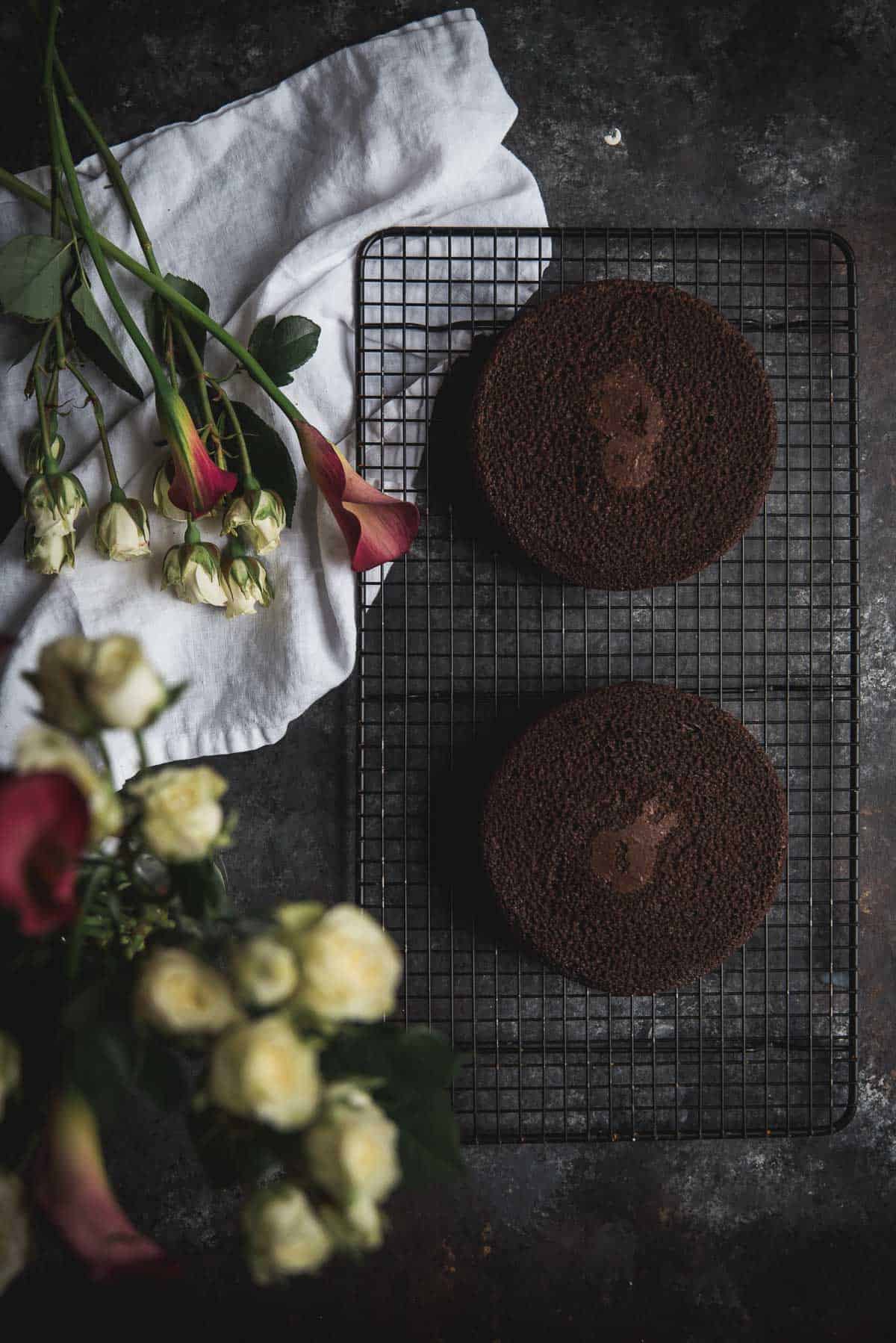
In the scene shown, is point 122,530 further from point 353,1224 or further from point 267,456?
point 353,1224

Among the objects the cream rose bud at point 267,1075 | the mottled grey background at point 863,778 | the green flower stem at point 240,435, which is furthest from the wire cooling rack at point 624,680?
the cream rose bud at point 267,1075

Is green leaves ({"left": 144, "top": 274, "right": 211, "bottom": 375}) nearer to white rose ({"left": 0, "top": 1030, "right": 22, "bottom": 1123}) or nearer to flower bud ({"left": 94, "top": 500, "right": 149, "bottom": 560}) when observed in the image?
flower bud ({"left": 94, "top": 500, "right": 149, "bottom": 560})

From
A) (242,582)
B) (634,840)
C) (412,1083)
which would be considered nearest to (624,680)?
(634,840)

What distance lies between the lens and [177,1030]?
1.46 feet

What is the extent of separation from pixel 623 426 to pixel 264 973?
30.9 inches

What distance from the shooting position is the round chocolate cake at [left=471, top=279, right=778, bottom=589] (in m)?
1.04

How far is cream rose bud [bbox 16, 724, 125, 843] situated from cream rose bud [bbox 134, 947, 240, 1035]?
2.9 inches

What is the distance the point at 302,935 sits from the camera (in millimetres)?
459

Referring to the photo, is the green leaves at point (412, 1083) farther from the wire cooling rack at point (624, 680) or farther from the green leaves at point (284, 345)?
the green leaves at point (284, 345)

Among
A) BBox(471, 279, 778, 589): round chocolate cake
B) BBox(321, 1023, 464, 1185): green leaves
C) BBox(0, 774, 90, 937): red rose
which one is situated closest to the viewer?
BBox(0, 774, 90, 937): red rose

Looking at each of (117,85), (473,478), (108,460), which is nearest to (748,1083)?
(473,478)

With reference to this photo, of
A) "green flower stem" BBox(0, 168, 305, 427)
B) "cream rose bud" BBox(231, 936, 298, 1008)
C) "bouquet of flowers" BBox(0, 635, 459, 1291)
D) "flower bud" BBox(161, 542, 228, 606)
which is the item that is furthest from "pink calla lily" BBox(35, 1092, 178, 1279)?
"green flower stem" BBox(0, 168, 305, 427)

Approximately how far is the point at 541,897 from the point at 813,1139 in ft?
1.67

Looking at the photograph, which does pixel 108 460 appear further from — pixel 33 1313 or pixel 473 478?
pixel 33 1313
